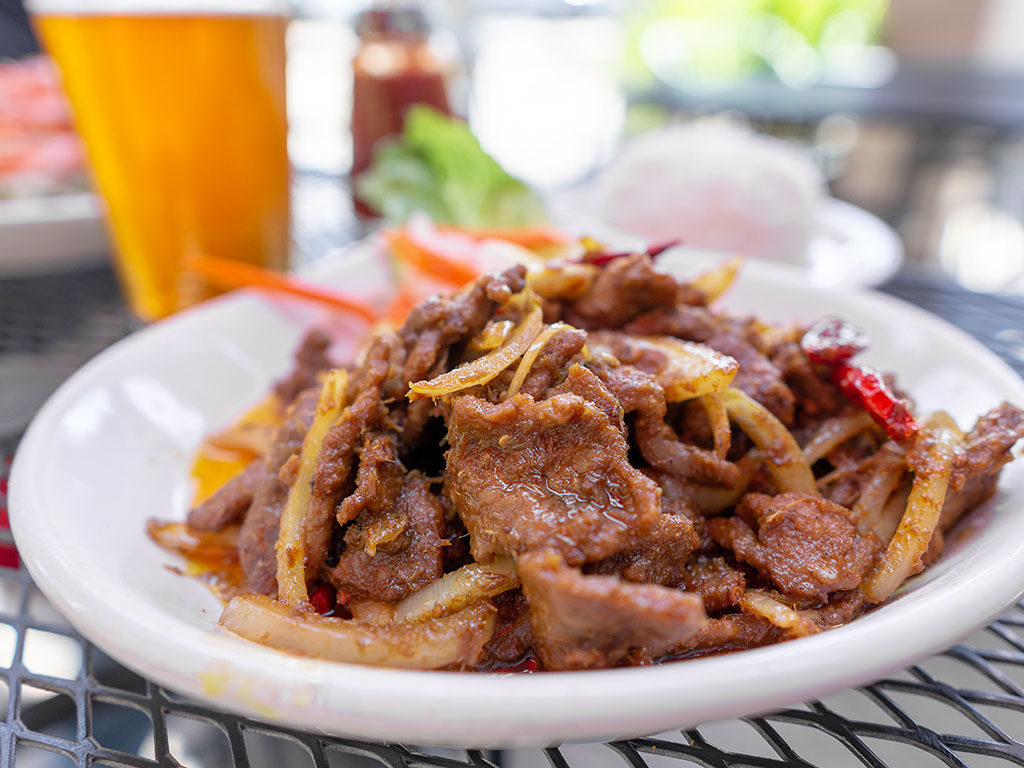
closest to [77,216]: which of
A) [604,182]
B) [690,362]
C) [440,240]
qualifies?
[440,240]

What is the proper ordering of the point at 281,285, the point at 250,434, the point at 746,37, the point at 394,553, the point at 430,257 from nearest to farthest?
the point at 394,553 < the point at 250,434 < the point at 281,285 < the point at 430,257 < the point at 746,37

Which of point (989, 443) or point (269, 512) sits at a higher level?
point (989, 443)

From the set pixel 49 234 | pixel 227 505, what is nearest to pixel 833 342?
pixel 227 505

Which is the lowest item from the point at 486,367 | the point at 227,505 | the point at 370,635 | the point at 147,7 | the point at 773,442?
the point at 227,505

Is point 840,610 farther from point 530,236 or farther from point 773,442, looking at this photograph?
point 530,236

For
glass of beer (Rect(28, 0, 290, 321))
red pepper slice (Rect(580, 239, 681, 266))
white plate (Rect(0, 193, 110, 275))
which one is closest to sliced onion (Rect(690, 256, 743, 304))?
red pepper slice (Rect(580, 239, 681, 266))

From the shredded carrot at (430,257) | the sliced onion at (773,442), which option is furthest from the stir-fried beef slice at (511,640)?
the shredded carrot at (430,257)

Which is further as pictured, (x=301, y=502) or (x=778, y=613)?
(x=301, y=502)

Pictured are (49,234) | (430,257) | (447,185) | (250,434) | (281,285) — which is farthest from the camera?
(447,185)

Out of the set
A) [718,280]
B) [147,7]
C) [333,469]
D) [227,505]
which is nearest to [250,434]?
[227,505]
